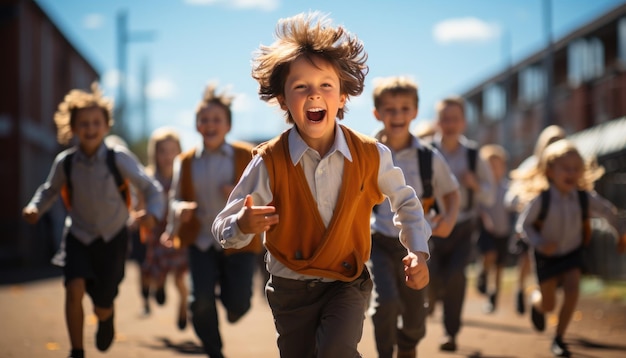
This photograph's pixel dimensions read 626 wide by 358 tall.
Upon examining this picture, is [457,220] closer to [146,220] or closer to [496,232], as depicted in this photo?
[146,220]

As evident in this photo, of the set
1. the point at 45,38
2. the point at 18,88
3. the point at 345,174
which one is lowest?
the point at 345,174

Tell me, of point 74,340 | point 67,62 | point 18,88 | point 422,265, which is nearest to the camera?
point 422,265

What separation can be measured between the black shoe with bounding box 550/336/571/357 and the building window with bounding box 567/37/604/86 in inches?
903

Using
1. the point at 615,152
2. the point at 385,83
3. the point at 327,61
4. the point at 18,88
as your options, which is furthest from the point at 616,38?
the point at 327,61

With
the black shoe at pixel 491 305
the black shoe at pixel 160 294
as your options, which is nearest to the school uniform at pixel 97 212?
the black shoe at pixel 160 294

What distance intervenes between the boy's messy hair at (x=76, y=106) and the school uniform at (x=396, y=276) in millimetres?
2166

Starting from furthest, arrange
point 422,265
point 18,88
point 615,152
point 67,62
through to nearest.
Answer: point 67,62, point 18,88, point 615,152, point 422,265

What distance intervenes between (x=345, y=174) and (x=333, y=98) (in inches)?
14.6

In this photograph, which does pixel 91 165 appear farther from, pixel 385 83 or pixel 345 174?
pixel 345 174

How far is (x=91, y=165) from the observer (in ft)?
23.4

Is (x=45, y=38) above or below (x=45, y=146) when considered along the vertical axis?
above

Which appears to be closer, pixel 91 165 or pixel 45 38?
pixel 91 165

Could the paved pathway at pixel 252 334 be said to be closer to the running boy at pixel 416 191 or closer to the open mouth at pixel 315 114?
the running boy at pixel 416 191

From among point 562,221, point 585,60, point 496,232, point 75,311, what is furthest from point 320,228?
point 585,60
